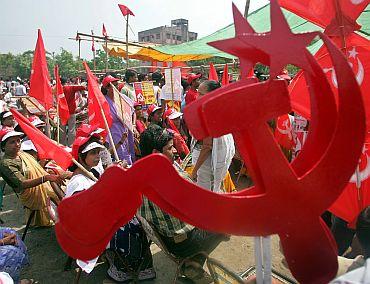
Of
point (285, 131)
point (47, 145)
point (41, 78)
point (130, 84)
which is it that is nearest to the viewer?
point (47, 145)

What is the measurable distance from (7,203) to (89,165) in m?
2.73

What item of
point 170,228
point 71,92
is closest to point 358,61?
point 170,228

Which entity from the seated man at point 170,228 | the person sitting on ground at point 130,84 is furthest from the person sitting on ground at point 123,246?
the person sitting on ground at point 130,84

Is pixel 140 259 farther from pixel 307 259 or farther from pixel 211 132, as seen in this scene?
pixel 211 132

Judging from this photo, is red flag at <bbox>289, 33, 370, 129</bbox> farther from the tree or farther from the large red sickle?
the tree

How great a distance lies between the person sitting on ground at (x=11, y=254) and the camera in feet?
7.38

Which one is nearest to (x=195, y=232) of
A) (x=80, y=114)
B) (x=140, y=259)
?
(x=140, y=259)

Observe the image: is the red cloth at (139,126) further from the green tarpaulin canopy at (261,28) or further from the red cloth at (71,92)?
the green tarpaulin canopy at (261,28)

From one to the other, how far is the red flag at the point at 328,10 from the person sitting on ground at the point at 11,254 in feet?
9.01

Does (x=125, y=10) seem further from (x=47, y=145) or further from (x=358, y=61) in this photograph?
(x=358, y=61)

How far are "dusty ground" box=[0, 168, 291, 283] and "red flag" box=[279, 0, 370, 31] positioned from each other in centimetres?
194

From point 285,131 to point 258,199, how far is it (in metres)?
3.23

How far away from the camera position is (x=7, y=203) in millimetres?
4520

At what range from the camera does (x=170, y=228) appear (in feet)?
7.59
